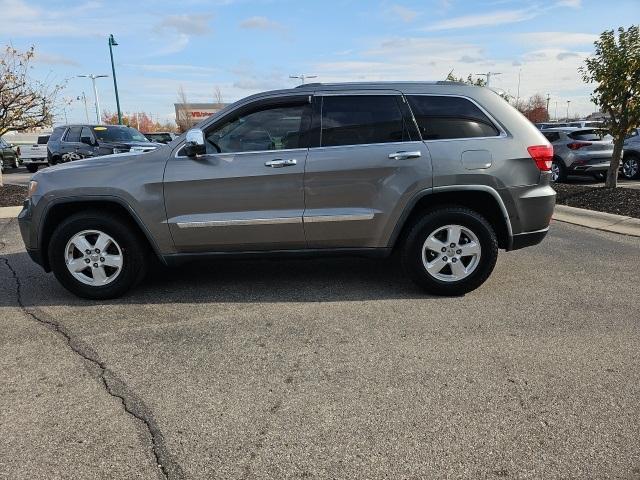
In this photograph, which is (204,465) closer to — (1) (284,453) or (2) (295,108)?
(1) (284,453)

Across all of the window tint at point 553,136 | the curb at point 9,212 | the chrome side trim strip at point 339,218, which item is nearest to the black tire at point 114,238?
the chrome side trim strip at point 339,218

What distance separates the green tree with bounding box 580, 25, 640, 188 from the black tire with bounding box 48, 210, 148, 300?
29.7ft

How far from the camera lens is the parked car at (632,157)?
14.0 meters

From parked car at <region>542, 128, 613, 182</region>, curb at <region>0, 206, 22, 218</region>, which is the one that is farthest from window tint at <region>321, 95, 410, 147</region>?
parked car at <region>542, 128, 613, 182</region>

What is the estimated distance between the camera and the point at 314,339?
3.74 m

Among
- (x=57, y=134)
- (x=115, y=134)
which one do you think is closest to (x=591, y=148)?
(x=115, y=134)

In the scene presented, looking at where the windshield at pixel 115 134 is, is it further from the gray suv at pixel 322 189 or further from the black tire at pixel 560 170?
the black tire at pixel 560 170

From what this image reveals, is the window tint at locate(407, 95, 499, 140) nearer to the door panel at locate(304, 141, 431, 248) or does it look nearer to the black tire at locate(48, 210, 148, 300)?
the door panel at locate(304, 141, 431, 248)

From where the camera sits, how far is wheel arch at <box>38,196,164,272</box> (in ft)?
A: 14.7

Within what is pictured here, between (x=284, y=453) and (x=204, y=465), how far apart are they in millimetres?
378

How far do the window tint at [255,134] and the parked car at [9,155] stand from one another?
2147cm

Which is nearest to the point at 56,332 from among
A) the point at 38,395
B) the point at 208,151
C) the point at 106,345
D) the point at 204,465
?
the point at 106,345

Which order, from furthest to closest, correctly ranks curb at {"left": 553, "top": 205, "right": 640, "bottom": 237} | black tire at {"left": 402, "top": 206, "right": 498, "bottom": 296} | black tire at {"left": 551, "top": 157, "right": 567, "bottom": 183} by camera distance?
1. black tire at {"left": 551, "top": 157, "right": 567, "bottom": 183}
2. curb at {"left": 553, "top": 205, "right": 640, "bottom": 237}
3. black tire at {"left": 402, "top": 206, "right": 498, "bottom": 296}

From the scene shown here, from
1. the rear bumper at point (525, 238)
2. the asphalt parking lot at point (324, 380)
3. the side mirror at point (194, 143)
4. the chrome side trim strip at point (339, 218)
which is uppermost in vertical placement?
the side mirror at point (194, 143)
